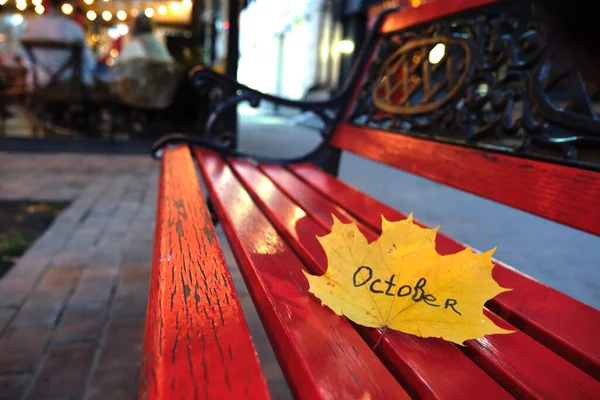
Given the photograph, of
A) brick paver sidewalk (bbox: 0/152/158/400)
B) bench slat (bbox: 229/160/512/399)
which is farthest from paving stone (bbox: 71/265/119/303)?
bench slat (bbox: 229/160/512/399)

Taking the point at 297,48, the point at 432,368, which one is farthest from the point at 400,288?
the point at 297,48

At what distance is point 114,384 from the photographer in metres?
1.22

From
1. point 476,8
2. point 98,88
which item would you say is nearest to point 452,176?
point 476,8

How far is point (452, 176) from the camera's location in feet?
4.20

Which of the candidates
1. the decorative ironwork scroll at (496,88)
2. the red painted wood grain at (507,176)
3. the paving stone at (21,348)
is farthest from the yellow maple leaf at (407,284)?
the paving stone at (21,348)

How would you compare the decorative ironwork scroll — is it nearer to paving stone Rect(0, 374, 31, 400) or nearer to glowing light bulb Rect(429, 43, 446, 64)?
glowing light bulb Rect(429, 43, 446, 64)

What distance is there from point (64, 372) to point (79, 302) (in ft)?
1.45

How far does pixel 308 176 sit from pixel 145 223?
136cm

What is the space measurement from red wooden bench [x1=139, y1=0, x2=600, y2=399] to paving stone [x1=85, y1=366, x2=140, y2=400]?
0.56 m

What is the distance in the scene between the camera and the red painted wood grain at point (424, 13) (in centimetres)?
139

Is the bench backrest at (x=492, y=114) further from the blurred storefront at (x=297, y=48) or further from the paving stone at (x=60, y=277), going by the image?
the blurred storefront at (x=297, y=48)

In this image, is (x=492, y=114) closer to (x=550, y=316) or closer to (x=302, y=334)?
(x=550, y=316)

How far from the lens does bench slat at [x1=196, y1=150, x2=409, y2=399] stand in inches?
18.0

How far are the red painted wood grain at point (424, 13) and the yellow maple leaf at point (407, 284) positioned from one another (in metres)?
0.98
